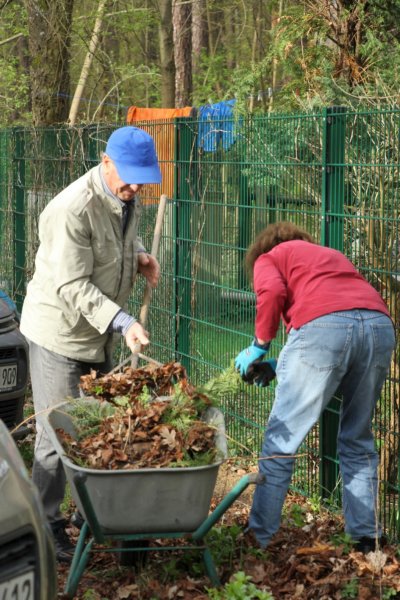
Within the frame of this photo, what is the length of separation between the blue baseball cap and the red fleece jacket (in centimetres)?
76

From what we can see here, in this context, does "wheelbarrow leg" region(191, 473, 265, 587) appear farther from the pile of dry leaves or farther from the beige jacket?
the beige jacket

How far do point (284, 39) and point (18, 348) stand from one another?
405cm

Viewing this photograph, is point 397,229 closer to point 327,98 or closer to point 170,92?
point 327,98

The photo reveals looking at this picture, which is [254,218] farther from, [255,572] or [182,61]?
[182,61]

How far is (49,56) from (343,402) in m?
8.18

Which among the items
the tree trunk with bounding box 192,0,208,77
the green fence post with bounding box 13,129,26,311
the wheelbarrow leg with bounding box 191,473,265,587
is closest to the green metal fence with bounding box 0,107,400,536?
the wheelbarrow leg with bounding box 191,473,265,587

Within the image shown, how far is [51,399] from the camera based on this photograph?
5.39m

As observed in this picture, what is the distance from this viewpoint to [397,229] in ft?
17.4

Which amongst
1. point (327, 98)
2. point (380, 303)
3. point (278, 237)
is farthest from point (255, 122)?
point (380, 303)

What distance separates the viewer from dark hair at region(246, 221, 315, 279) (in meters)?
5.40

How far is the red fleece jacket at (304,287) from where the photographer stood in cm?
512

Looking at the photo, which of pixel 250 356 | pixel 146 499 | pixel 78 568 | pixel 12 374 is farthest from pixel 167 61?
pixel 146 499

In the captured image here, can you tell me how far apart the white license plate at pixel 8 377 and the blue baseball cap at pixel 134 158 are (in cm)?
213

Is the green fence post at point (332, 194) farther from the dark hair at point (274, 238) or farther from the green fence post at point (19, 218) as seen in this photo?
the green fence post at point (19, 218)
